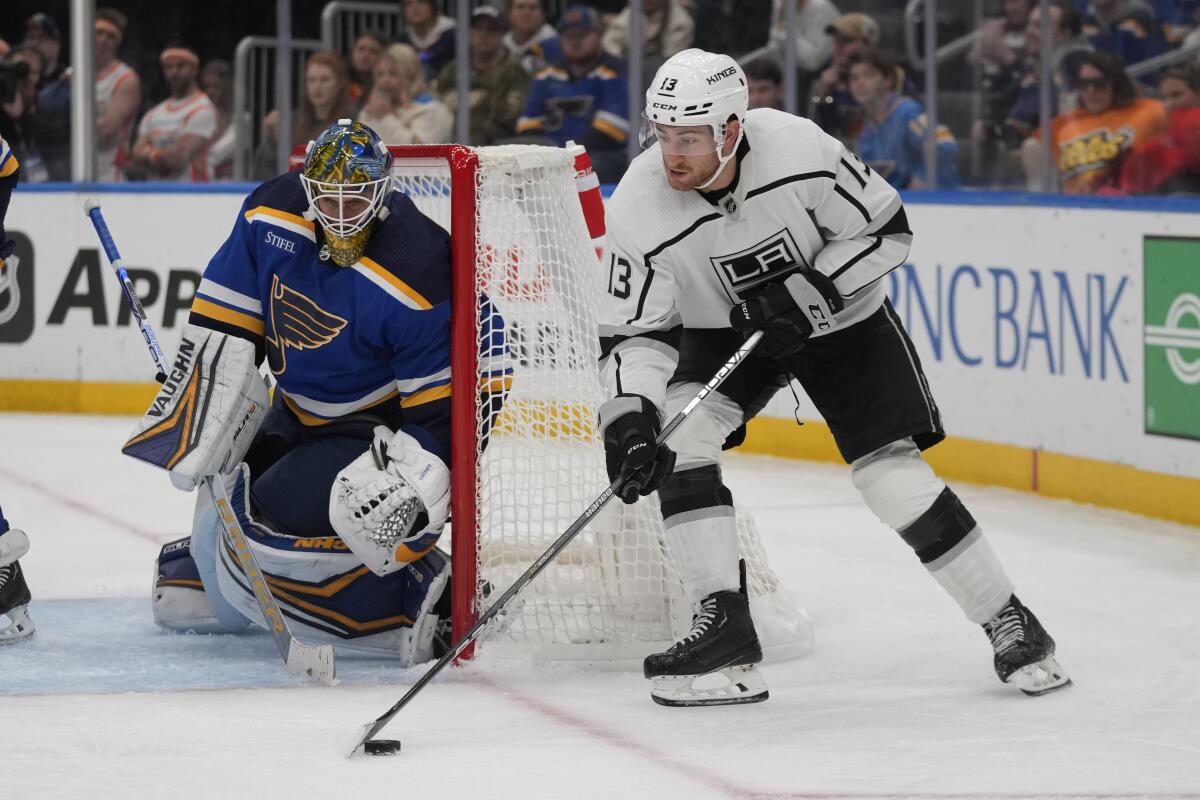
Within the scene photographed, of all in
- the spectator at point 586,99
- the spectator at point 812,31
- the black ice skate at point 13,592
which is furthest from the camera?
the spectator at point 586,99

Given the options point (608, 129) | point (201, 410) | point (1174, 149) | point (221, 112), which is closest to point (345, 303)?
point (201, 410)

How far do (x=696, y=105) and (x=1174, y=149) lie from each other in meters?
2.52

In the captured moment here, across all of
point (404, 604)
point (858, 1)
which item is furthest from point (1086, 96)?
point (404, 604)

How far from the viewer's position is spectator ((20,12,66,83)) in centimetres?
730

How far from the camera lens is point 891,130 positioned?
621 centimetres

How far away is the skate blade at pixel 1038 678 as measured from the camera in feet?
10.6

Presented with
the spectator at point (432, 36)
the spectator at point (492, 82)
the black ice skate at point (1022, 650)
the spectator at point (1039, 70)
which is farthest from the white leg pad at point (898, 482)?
the spectator at point (432, 36)

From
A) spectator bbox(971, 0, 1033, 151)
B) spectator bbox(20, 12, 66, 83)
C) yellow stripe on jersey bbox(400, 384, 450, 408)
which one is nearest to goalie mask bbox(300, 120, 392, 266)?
yellow stripe on jersey bbox(400, 384, 450, 408)

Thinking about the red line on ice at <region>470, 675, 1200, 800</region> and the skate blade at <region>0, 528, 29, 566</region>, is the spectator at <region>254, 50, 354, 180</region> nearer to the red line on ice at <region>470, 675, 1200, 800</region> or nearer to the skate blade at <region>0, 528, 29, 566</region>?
the skate blade at <region>0, 528, 29, 566</region>

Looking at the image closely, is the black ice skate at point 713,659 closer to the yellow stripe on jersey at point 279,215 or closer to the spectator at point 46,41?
the yellow stripe on jersey at point 279,215

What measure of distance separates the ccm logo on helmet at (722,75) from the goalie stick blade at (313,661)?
3.77 feet

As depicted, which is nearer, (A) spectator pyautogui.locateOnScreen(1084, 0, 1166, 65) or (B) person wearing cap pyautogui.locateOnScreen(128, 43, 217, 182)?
(A) spectator pyautogui.locateOnScreen(1084, 0, 1166, 65)

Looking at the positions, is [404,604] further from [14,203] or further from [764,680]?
[14,203]

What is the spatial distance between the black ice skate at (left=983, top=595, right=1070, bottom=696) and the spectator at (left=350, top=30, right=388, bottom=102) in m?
4.55
